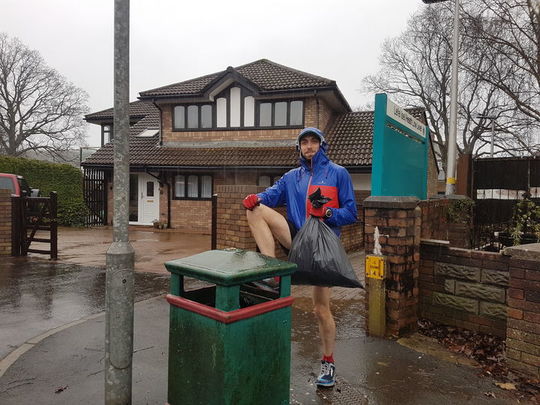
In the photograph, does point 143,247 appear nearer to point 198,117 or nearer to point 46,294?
point 46,294

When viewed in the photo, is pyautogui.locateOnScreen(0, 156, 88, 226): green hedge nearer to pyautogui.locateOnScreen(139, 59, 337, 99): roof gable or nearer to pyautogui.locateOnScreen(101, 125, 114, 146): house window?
pyautogui.locateOnScreen(101, 125, 114, 146): house window

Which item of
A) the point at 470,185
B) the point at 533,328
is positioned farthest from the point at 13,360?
the point at 470,185

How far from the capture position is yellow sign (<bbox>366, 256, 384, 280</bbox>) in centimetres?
411

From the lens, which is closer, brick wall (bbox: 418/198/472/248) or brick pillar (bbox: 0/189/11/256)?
brick wall (bbox: 418/198/472/248)

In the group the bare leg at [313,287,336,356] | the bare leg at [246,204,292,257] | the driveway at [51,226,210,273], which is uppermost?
the bare leg at [246,204,292,257]

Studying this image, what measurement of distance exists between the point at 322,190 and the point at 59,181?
18892mm

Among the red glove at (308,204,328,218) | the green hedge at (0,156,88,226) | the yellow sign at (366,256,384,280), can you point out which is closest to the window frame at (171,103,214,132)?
the green hedge at (0,156,88,226)

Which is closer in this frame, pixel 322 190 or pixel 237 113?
pixel 322 190

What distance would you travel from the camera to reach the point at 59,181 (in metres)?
19.0

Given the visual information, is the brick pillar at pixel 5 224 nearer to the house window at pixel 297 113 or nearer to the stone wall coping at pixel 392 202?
the stone wall coping at pixel 392 202

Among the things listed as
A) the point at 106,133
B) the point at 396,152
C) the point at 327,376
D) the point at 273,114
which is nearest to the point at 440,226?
the point at 396,152

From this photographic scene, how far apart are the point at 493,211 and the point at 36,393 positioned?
8.16 metres

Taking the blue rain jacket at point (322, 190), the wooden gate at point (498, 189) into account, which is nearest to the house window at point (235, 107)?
the wooden gate at point (498, 189)

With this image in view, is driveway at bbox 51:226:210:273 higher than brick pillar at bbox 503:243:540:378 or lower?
lower
